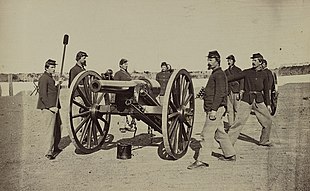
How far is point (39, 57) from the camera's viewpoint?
1.63 m

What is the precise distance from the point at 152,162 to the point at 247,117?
408 millimetres

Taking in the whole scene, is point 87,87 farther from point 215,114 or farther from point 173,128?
point 215,114

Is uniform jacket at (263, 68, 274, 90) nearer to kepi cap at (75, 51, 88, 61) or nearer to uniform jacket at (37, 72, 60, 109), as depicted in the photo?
kepi cap at (75, 51, 88, 61)

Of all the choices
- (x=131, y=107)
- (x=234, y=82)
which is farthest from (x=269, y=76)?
(x=131, y=107)

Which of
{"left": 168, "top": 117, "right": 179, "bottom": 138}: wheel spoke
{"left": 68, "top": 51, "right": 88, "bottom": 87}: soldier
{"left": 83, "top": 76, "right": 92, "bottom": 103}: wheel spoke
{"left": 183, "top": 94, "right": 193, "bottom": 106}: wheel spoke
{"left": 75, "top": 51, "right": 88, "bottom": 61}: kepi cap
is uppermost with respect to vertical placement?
{"left": 75, "top": 51, "right": 88, "bottom": 61}: kepi cap

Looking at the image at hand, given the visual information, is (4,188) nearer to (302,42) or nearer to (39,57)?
(39,57)

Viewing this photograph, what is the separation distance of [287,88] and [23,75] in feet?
3.33

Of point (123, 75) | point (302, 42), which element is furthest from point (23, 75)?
point (302, 42)

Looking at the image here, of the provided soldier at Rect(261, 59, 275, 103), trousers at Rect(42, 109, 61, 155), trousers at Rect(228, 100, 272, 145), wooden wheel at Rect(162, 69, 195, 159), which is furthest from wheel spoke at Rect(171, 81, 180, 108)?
trousers at Rect(42, 109, 61, 155)

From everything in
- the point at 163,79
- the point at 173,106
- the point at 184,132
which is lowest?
the point at 184,132

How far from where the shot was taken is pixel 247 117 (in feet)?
5.38

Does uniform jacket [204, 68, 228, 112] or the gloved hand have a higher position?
uniform jacket [204, 68, 228, 112]

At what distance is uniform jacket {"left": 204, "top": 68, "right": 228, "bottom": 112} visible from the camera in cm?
161

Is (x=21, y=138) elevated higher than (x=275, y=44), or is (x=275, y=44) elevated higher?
(x=275, y=44)
